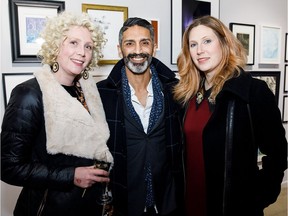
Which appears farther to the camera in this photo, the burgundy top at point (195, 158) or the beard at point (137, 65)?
the beard at point (137, 65)

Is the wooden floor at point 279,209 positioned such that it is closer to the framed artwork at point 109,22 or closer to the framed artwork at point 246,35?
the framed artwork at point 246,35

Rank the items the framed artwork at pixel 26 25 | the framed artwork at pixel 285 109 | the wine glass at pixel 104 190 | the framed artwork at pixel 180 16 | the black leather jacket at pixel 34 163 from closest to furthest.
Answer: the black leather jacket at pixel 34 163, the wine glass at pixel 104 190, the framed artwork at pixel 26 25, the framed artwork at pixel 180 16, the framed artwork at pixel 285 109

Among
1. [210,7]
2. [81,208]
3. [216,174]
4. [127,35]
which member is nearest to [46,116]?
[81,208]

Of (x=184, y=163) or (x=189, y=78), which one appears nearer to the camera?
(x=184, y=163)

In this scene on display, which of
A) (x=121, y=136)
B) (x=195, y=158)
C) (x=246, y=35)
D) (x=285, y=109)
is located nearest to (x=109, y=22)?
(x=121, y=136)

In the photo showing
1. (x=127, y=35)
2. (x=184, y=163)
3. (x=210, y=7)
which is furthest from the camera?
(x=210, y=7)

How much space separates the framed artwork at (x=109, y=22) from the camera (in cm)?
241

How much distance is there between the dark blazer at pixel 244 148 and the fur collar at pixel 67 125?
61 centimetres

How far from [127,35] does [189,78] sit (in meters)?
0.52

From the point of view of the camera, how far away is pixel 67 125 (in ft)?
4.72

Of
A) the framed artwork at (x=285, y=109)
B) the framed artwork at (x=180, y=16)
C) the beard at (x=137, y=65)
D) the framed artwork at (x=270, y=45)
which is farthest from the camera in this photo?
the framed artwork at (x=285, y=109)

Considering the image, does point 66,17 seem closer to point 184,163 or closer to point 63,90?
point 63,90

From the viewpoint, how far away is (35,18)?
7.06ft

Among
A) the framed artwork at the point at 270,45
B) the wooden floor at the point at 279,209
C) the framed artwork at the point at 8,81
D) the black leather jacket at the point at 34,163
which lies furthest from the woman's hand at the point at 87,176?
the framed artwork at the point at 270,45
